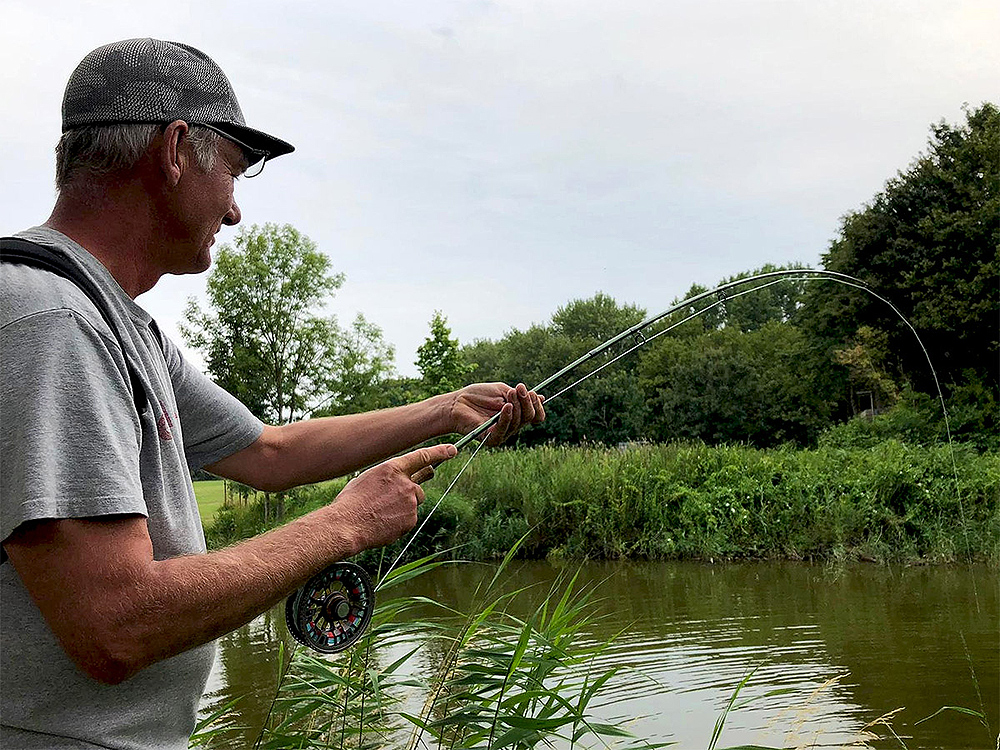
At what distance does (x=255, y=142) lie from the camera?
5.44ft

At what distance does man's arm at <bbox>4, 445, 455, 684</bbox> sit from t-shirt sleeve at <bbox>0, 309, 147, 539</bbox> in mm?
28

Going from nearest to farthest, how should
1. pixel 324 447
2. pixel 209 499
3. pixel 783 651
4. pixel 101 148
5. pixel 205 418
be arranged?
pixel 101 148 < pixel 205 418 < pixel 324 447 < pixel 783 651 < pixel 209 499

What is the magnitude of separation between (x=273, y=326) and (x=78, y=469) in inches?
698

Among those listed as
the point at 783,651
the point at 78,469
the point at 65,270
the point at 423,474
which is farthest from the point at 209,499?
the point at 78,469

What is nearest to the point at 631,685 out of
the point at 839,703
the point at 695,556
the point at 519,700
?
the point at 839,703

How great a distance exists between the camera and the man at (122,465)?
3.92ft

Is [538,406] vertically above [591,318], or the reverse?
[591,318]

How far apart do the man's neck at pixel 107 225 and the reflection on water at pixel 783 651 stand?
3.13m

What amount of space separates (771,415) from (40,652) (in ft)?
91.5

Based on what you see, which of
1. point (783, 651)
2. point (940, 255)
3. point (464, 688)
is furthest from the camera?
point (940, 255)

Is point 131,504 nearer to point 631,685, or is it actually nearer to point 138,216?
point 138,216

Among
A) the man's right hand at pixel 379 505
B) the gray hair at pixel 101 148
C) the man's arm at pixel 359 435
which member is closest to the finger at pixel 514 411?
the man's arm at pixel 359 435

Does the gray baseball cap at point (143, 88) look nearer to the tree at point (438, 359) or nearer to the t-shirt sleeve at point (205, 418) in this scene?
the t-shirt sleeve at point (205, 418)

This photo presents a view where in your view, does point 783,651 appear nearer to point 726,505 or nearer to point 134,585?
point 726,505
